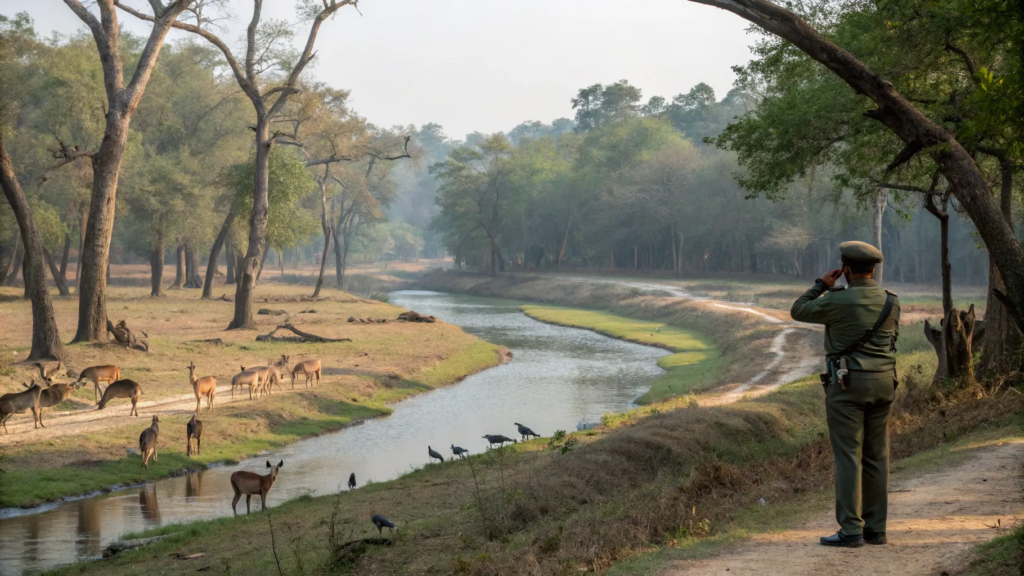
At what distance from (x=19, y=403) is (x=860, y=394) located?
18.3 metres

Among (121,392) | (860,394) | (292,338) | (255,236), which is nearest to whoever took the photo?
(860,394)

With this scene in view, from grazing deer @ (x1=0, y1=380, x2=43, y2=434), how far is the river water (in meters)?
3.81

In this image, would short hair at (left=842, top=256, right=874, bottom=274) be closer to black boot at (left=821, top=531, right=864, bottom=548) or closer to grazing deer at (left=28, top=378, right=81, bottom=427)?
black boot at (left=821, top=531, right=864, bottom=548)

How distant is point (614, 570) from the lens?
24.9 feet

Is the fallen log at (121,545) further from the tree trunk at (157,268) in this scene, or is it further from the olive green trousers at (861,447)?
the tree trunk at (157,268)

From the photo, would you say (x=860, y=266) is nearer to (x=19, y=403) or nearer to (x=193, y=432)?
(x=193, y=432)

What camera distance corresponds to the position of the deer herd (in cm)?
1834

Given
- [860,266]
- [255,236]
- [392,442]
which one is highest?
[255,236]

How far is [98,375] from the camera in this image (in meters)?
22.7

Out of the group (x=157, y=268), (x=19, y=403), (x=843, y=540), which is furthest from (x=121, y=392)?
(x=157, y=268)

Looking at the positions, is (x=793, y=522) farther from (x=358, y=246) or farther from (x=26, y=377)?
(x=358, y=246)

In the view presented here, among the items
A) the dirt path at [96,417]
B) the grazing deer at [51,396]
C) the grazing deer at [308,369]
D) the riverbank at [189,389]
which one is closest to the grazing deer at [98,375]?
Result: the riverbank at [189,389]

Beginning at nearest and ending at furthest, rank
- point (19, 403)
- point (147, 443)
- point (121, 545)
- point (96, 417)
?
point (121, 545) → point (147, 443) → point (19, 403) → point (96, 417)

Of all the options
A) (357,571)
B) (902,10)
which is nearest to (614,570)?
(357,571)
